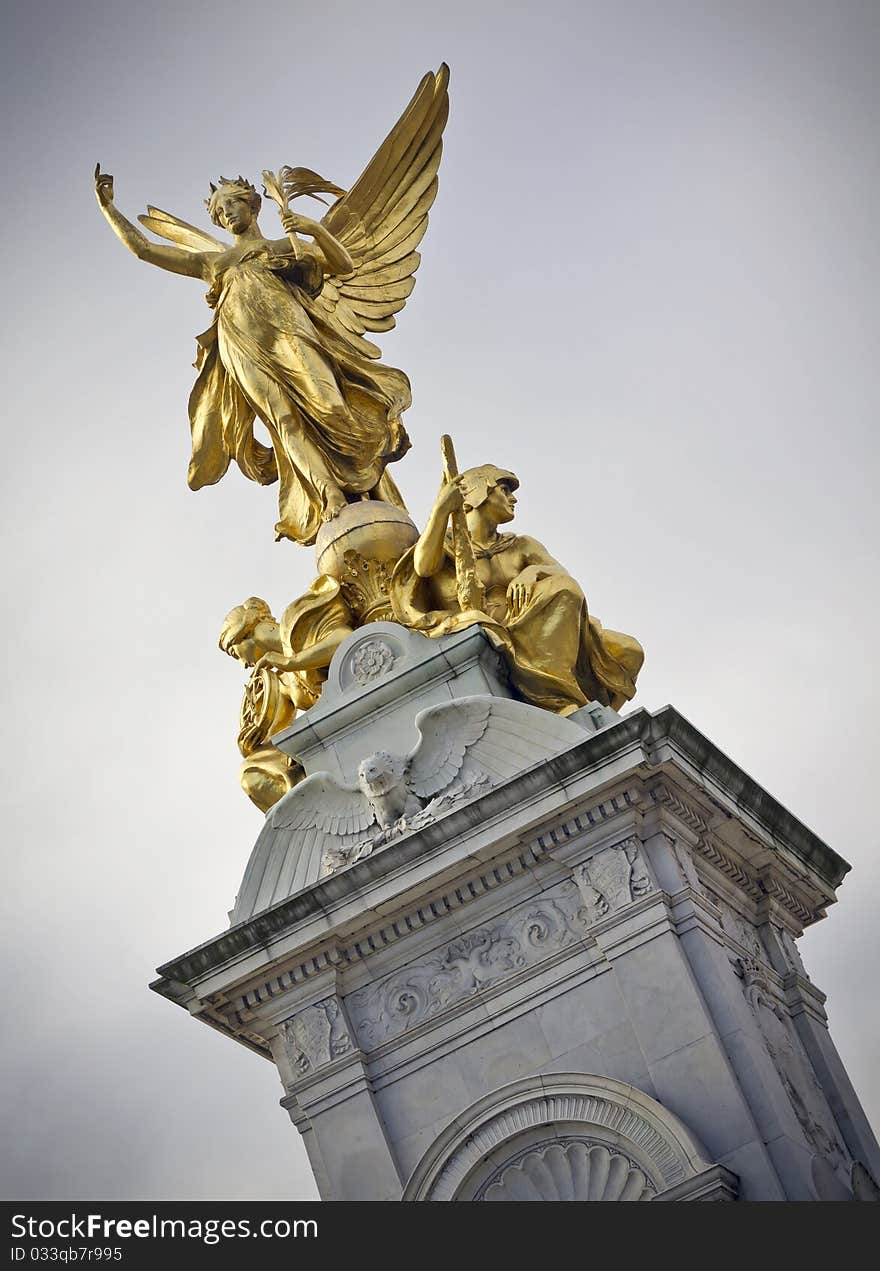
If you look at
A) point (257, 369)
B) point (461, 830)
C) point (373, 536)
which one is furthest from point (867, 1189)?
point (257, 369)

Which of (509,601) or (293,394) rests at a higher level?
(293,394)

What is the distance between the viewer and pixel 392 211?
18.8 meters

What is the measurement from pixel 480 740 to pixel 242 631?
2748mm

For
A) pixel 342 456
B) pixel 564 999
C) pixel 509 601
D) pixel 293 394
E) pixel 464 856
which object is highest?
pixel 293 394

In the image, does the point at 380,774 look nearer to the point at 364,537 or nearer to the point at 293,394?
the point at 364,537

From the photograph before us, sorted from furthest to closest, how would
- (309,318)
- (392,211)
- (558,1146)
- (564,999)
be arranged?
(392,211) < (309,318) < (564,999) < (558,1146)

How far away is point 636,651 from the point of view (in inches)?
625

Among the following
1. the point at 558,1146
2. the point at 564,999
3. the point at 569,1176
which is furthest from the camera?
the point at 564,999

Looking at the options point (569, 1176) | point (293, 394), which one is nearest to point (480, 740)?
point (569, 1176)

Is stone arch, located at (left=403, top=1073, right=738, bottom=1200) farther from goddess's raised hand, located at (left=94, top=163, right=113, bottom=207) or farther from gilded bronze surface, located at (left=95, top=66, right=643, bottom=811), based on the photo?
goddess's raised hand, located at (left=94, top=163, right=113, bottom=207)

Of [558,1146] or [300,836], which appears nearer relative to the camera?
[558,1146]
